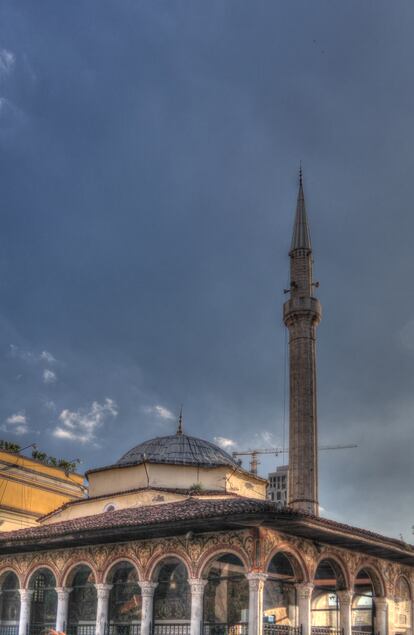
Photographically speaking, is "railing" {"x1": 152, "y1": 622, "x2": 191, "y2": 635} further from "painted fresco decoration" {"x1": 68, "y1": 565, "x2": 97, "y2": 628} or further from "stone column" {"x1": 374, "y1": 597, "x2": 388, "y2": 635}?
"stone column" {"x1": 374, "y1": 597, "x2": 388, "y2": 635}

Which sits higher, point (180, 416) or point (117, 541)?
point (180, 416)

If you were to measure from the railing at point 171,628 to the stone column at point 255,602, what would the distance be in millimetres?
2730

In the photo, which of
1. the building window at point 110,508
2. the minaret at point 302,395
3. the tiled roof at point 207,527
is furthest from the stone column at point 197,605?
the minaret at point 302,395

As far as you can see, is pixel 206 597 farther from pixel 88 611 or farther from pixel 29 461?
pixel 29 461

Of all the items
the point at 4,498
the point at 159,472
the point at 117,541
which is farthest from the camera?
the point at 4,498

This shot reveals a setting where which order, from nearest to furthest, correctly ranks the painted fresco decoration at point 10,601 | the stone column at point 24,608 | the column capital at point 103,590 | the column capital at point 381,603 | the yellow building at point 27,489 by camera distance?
the column capital at point 103,590 < the column capital at point 381,603 < the stone column at point 24,608 < the painted fresco decoration at point 10,601 < the yellow building at point 27,489

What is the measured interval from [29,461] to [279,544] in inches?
575

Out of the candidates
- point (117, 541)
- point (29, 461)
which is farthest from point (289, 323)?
point (117, 541)

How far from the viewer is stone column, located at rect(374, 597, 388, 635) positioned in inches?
788

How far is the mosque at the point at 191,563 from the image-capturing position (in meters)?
16.7

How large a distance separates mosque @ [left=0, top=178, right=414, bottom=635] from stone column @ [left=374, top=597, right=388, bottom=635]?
27mm

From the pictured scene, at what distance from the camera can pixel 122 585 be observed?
21016 mm

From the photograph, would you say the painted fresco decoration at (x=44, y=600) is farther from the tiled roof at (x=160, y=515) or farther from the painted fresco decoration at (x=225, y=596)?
the painted fresco decoration at (x=225, y=596)

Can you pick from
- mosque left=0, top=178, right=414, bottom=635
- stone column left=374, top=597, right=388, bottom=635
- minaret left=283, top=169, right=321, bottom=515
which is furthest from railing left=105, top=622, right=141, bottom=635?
minaret left=283, top=169, right=321, bottom=515
